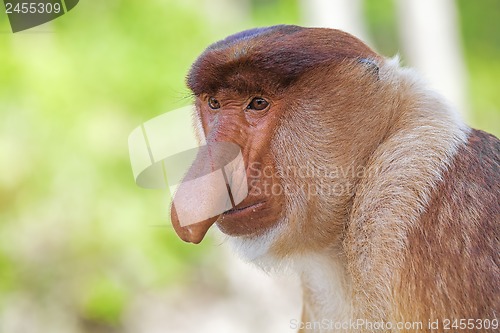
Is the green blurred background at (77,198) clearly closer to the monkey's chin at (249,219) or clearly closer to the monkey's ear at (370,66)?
the monkey's chin at (249,219)

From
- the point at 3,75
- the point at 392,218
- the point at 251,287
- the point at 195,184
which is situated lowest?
the point at 251,287

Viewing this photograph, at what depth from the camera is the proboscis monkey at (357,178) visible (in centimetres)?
262

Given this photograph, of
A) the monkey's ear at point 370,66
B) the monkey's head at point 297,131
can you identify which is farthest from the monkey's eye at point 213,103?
the monkey's ear at point 370,66

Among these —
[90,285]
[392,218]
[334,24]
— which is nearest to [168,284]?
[90,285]

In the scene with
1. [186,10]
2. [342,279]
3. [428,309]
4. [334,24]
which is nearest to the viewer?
[428,309]

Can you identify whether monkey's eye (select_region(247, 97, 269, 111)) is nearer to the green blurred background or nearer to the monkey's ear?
the monkey's ear

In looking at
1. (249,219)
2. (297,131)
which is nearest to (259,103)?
(297,131)

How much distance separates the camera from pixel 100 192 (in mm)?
7332

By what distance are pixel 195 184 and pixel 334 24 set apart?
5403mm

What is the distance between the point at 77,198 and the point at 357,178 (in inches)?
191

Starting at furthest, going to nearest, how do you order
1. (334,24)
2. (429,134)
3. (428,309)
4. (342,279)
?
(334,24) < (342,279) < (429,134) < (428,309)

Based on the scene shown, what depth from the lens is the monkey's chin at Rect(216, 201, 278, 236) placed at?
292 centimetres

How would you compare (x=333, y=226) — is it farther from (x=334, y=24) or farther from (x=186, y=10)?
(x=186, y=10)

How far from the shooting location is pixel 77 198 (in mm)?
7312
